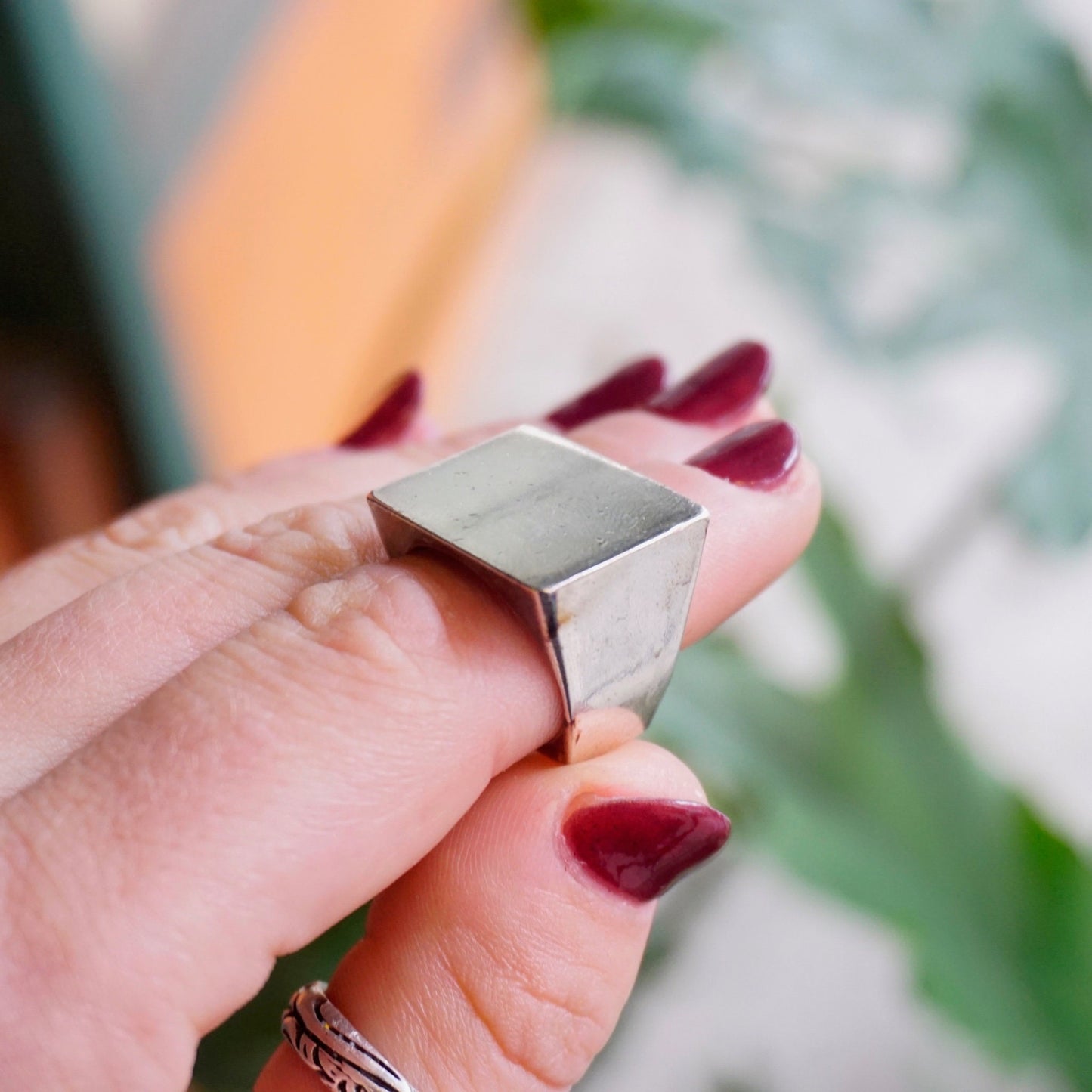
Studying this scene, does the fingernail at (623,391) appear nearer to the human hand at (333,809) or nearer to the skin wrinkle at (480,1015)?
the human hand at (333,809)

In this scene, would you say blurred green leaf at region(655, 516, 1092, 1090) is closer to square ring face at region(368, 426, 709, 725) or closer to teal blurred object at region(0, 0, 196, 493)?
square ring face at region(368, 426, 709, 725)

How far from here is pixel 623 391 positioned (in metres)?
0.52

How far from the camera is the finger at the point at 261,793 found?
10.9 inches

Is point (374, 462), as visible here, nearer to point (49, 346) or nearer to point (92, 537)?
point (92, 537)

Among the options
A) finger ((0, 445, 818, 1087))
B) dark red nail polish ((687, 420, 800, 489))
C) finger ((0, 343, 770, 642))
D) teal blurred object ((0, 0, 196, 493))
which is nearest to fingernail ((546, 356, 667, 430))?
finger ((0, 343, 770, 642))

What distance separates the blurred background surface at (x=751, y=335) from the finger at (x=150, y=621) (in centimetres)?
19

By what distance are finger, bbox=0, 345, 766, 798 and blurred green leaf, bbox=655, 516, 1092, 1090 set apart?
6.2 inches

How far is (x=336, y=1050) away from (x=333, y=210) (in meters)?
1.03

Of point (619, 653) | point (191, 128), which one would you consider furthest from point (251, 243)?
point (619, 653)

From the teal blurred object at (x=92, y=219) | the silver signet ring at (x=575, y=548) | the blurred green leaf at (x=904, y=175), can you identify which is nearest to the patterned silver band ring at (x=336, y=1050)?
the silver signet ring at (x=575, y=548)

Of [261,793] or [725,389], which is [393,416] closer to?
[725,389]

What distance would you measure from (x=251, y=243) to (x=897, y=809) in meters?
0.84

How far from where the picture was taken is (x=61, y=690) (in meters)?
0.36

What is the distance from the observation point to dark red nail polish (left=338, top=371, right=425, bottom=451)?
56 centimetres
